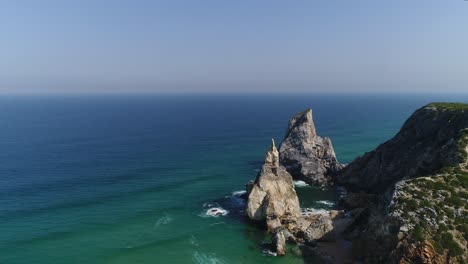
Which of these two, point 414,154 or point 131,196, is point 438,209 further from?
point 131,196

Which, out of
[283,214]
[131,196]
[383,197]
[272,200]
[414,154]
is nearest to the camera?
[383,197]

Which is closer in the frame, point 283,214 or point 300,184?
point 283,214

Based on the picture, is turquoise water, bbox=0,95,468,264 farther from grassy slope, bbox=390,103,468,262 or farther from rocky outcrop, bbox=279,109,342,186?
grassy slope, bbox=390,103,468,262

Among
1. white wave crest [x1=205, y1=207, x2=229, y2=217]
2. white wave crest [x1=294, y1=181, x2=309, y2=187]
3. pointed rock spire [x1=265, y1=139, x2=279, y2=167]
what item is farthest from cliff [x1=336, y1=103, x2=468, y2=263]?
white wave crest [x1=205, y1=207, x2=229, y2=217]

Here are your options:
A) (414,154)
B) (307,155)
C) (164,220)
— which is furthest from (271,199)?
(307,155)

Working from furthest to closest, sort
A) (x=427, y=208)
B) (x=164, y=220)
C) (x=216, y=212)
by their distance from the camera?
1. (x=216, y=212)
2. (x=164, y=220)
3. (x=427, y=208)

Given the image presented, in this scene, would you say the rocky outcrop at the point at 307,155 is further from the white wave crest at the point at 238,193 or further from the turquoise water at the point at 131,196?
the white wave crest at the point at 238,193

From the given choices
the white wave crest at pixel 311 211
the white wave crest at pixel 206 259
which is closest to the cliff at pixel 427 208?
the white wave crest at pixel 311 211

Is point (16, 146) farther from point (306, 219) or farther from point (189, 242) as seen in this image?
point (306, 219)

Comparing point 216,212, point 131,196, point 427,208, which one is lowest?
point 216,212
